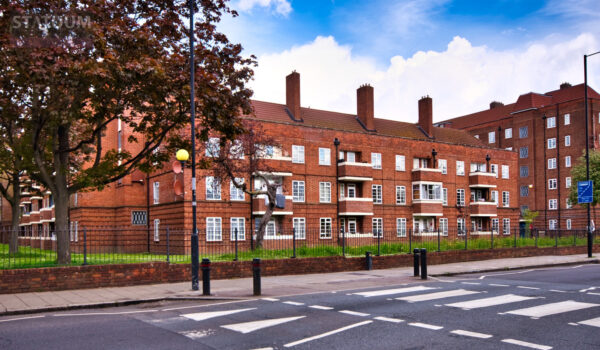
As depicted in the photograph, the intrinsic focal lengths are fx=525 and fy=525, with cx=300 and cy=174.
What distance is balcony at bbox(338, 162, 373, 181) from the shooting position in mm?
43000

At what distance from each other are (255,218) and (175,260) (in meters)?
21.3

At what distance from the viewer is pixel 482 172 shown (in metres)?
52.1

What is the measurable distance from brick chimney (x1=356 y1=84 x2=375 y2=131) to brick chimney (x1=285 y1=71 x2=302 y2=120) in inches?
282

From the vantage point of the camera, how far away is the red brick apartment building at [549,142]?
2640 inches

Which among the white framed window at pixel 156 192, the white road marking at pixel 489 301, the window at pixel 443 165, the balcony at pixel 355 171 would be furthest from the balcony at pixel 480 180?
the white road marking at pixel 489 301

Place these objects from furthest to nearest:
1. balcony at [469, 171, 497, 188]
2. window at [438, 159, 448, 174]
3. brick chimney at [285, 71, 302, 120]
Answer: balcony at [469, 171, 497, 188]
window at [438, 159, 448, 174]
brick chimney at [285, 71, 302, 120]

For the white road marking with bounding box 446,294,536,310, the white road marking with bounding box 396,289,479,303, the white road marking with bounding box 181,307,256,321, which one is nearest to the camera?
the white road marking with bounding box 181,307,256,321

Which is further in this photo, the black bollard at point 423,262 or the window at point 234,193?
the window at point 234,193

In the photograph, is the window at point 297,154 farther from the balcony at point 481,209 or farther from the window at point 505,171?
the window at point 505,171

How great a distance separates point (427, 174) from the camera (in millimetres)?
47844

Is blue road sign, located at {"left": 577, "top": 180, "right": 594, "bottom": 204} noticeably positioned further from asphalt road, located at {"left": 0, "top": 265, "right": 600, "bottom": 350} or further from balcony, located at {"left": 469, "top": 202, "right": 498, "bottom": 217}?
balcony, located at {"left": 469, "top": 202, "right": 498, "bottom": 217}

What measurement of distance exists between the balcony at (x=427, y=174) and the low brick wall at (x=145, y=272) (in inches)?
1007

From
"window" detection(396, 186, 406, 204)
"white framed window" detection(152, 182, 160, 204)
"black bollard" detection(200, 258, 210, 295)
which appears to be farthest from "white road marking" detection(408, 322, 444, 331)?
"window" detection(396, 186, 406, 204)

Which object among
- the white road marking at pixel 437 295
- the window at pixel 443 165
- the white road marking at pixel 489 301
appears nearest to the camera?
the white road marking at pixel 489 301
